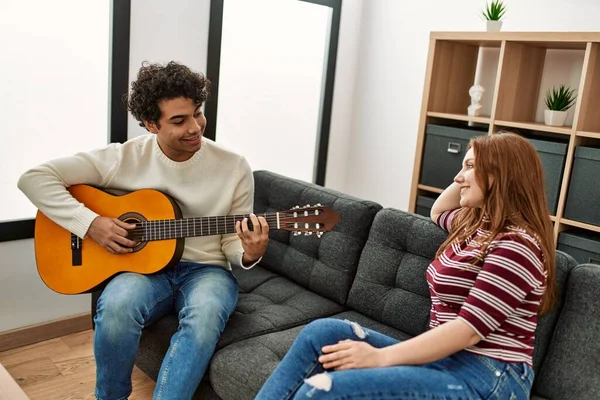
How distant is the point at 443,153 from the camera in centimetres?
296

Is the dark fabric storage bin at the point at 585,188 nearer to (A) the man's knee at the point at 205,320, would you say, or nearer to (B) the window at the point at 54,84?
(A) the man's knee at the point at 205,320

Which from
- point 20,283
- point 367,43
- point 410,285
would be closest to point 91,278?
point 20,283

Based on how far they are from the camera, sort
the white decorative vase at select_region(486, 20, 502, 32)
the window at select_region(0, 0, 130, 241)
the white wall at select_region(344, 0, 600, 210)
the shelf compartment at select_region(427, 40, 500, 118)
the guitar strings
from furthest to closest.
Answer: the white wall at select_region(344, 0, 600, 210) < the shelf compartment at select_region(427, 40, 500, 118) < the white decorative vase at select_region(486, 20, 502, 32) < the window at select_region(0, 0, 130, 241) < the guitar strings

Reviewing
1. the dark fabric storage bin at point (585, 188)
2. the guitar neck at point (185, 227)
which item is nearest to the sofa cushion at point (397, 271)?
the guitar neck at point (185, 227)

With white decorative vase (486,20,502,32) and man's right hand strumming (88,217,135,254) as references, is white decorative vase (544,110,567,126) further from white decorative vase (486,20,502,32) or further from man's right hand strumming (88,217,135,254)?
man's right hand strumming (88,217,135,254)

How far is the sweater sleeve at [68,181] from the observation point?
79.4 inches

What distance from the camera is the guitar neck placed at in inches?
77.8

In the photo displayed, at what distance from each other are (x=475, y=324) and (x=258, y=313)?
949 mm

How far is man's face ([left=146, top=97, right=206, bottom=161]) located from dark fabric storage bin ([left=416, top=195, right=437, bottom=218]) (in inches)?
55.0

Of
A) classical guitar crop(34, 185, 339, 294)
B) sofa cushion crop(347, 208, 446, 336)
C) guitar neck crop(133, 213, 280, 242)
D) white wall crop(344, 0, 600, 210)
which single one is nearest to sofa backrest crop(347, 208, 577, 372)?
sofa cushion crop(347, 208, 446, 336)

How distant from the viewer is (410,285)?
2.06m

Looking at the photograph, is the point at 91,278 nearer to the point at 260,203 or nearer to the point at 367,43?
the point at 260,203

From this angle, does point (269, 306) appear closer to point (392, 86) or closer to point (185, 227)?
point (185, 227)

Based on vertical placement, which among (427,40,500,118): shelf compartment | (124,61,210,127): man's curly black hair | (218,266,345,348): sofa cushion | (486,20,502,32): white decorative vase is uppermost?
(486,20,502,32): white decorative vase
